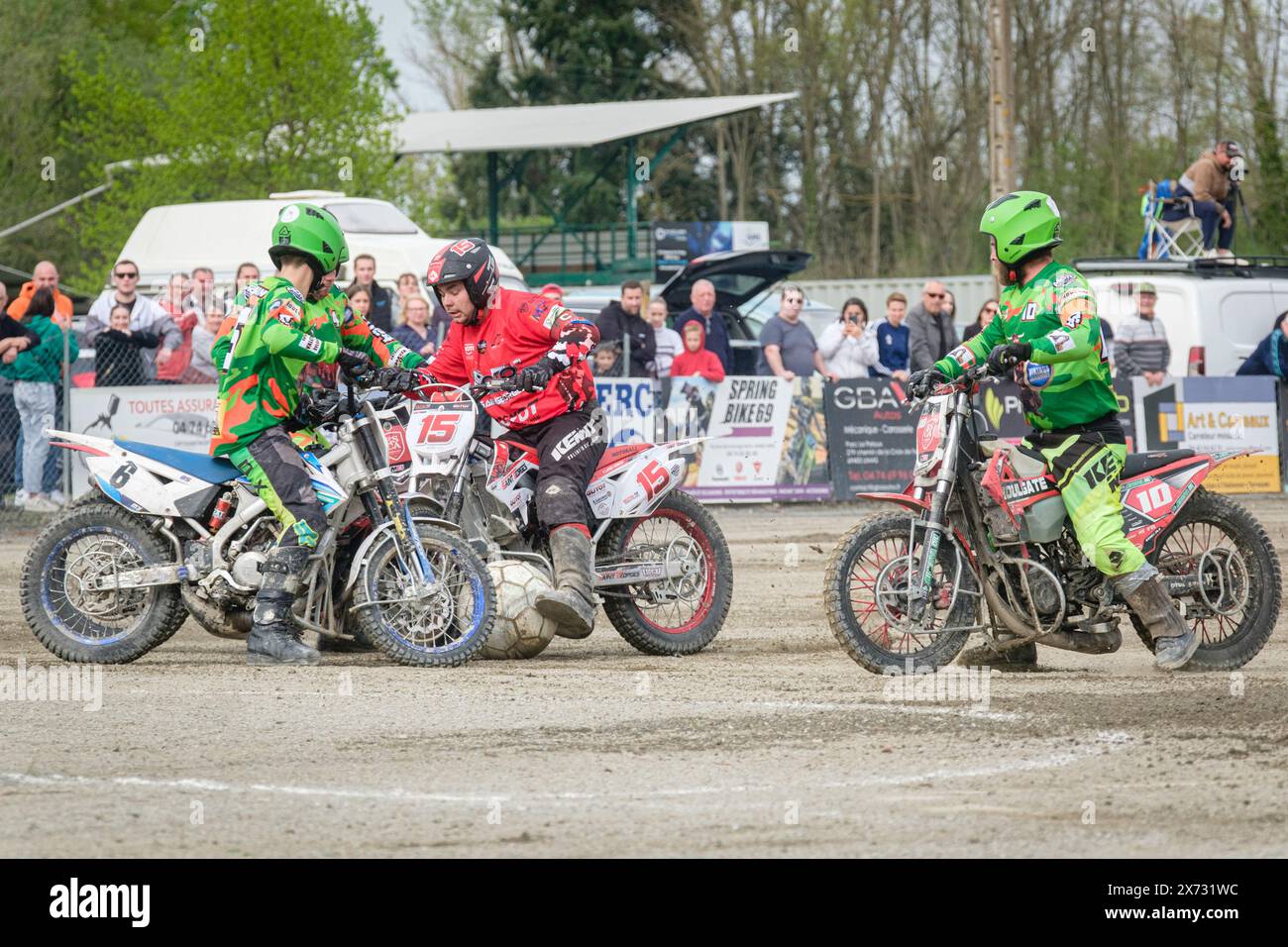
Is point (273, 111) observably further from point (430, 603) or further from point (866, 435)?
point (430, 603)

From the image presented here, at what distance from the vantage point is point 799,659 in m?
9.37

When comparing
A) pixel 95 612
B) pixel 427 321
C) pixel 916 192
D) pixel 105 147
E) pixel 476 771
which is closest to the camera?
pixel 476 771

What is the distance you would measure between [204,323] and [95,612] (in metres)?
8.75

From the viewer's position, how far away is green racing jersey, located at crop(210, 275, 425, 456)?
28.9 ft

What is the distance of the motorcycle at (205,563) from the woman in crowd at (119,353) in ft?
25.3

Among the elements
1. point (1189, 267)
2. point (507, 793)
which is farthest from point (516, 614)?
point (1189, 267)

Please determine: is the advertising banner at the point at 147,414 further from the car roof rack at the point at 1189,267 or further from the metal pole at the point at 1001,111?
the metal pole at the point at 1001,111

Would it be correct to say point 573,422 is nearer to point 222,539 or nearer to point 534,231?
point 222,539

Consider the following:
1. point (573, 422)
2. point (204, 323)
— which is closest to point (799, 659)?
point (573, 422)

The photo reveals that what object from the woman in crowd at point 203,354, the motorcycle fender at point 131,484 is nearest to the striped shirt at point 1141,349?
the woman in crowd at point 203,354

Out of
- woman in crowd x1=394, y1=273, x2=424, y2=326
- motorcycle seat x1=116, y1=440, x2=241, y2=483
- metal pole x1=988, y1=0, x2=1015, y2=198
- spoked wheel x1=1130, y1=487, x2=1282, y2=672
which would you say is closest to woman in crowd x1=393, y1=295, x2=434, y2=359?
woman in crowd x1=394, y1=273, x2=424, y2=326

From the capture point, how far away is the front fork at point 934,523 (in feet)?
27.2

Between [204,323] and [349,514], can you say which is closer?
[349,514]

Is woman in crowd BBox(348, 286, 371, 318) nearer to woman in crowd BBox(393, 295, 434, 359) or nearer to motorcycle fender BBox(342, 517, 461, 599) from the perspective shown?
woman in crowd BBox(393, 295, 434, 359)
